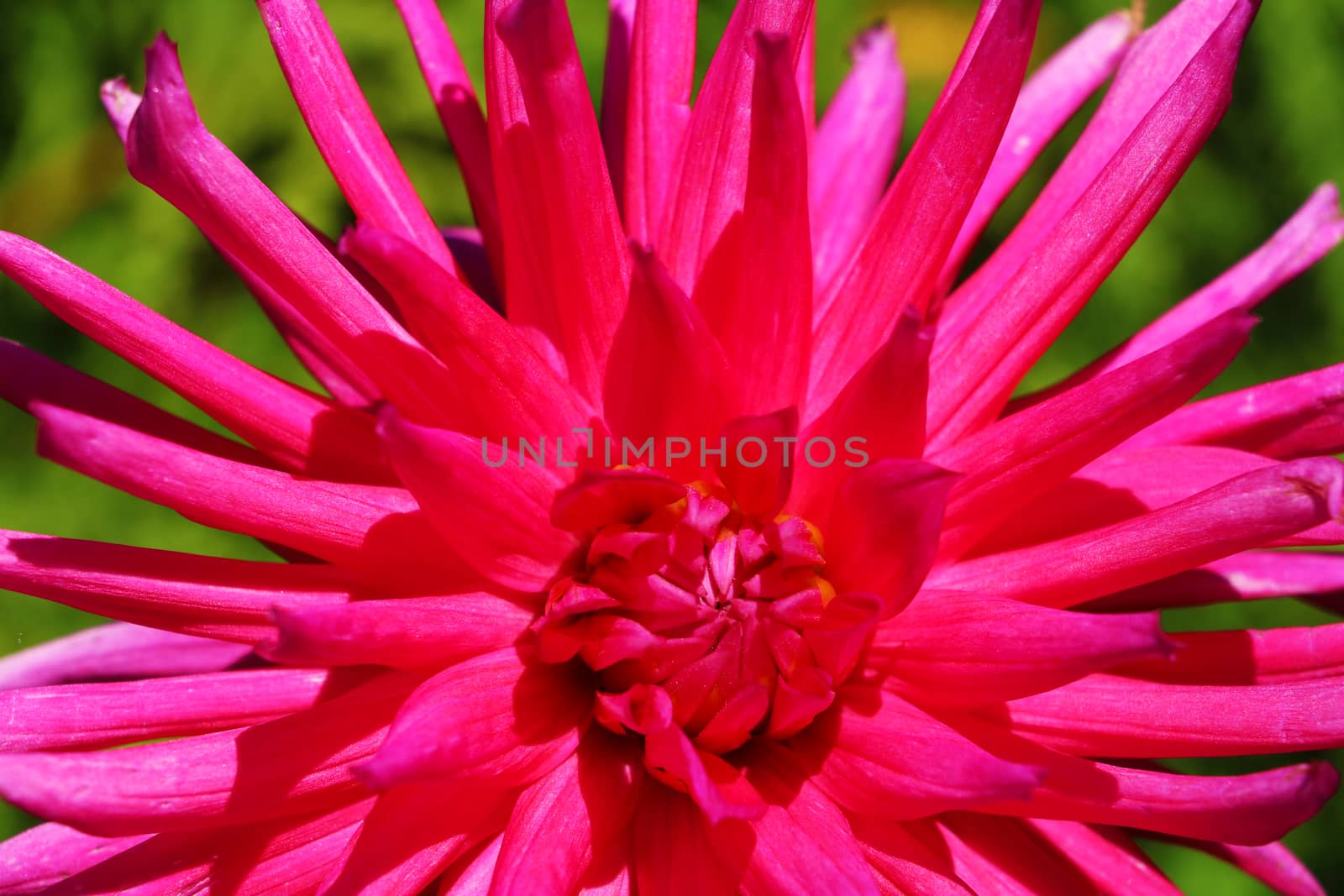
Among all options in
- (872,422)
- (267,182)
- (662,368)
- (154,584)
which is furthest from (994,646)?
(267,182)

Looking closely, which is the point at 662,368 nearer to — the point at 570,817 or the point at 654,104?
the point at 654,104

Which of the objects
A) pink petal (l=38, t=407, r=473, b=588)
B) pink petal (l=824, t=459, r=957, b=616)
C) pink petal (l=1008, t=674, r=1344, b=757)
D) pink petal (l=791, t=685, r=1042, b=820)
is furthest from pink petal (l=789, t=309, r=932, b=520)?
pink petal (l=38, t=407, r=473, b=588)

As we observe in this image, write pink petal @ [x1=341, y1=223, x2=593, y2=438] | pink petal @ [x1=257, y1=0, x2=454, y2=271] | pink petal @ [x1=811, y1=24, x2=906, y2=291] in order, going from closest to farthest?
pink petal @ [x1=341, y1=223, x2=593, y2=438], pink petal @ [x1=257, y1=0, x2=454, y2=271], pink petal @ [x1=811, y1=24, x2=906, y2=291]

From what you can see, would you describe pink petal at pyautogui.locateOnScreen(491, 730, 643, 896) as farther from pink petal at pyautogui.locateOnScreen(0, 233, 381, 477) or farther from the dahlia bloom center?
pink petal at pyautogui.locateOnScreen(0, 233, 381, 477)

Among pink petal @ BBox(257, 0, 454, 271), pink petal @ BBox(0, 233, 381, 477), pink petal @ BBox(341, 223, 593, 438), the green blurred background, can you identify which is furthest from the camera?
the green blurred background

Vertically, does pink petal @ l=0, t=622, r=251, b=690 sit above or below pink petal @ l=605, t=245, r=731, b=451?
below

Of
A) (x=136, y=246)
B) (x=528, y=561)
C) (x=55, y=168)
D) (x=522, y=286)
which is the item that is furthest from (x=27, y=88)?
(x=528, y=561)

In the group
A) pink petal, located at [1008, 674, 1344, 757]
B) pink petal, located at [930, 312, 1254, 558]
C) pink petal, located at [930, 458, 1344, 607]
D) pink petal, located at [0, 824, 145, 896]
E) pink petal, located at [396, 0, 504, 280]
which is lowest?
pink petal, located at [1008, 674, 1344, 757]

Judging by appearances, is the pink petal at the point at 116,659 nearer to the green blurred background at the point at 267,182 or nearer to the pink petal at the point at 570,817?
the pink petal at the point at 570,817
